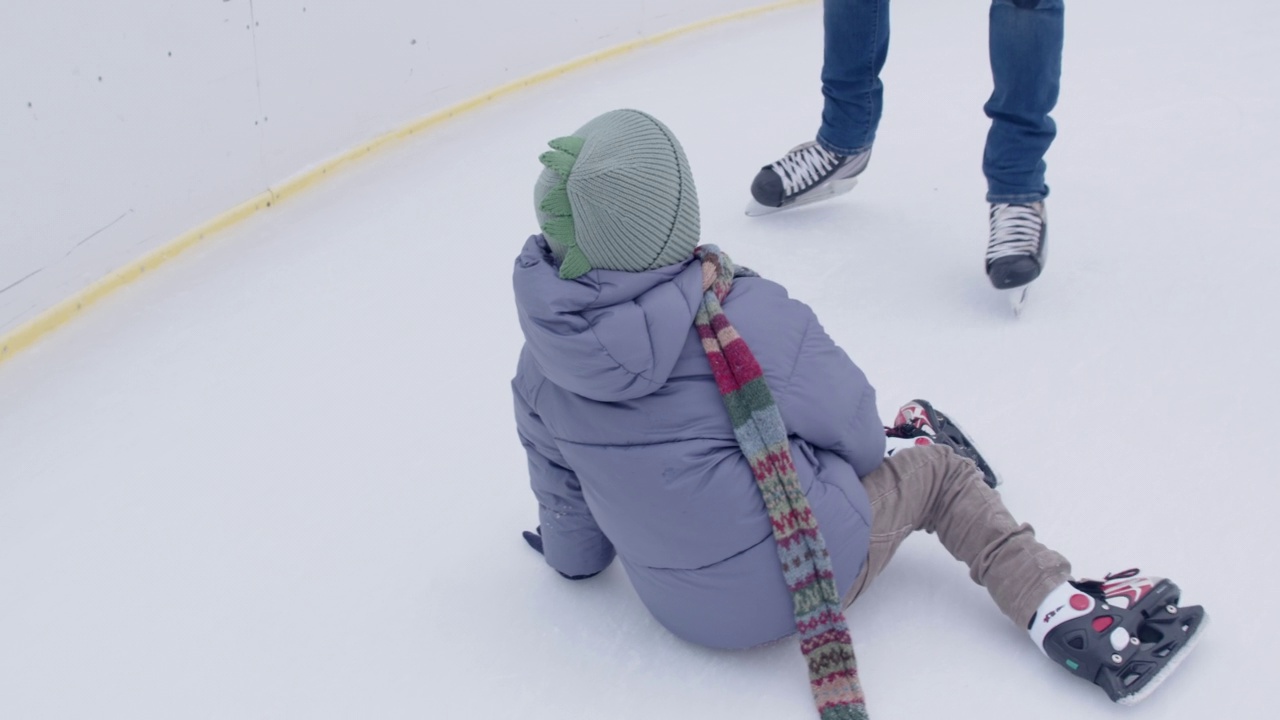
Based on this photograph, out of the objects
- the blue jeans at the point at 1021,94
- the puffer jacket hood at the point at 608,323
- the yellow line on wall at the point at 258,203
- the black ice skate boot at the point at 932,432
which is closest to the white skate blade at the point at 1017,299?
the blue jeans at the point at 1021,94

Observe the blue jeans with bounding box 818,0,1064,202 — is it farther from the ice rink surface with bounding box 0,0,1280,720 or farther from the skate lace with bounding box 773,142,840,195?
the skate lace with bounding box 773,142,840,195

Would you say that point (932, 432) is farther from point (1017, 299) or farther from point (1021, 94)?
point (1021, 94)

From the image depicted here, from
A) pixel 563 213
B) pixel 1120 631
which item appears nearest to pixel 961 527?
pixel 1120 631

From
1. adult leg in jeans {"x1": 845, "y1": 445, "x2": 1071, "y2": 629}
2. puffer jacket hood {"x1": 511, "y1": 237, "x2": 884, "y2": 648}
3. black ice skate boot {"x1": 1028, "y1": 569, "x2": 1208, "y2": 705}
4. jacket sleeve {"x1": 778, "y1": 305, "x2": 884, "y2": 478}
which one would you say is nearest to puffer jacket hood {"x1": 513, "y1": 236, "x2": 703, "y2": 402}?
puffer jacket hood {"x1": 511, "y1": 237, "x2": 884, "y2": 648}

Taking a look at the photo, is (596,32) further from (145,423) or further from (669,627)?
(669,627)

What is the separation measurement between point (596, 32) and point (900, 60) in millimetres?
924

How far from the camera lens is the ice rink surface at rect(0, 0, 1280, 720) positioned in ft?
4.20

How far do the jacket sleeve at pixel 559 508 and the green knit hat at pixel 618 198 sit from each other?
23 centimetres

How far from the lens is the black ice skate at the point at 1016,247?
1.89 meters

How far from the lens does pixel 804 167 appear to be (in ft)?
7.72

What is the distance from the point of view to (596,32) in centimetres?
364

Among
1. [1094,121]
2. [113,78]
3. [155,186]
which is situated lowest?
[1094,121]

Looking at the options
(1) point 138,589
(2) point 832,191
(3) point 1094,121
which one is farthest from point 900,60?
(1) point 138,589

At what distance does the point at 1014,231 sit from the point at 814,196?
0.53 m
